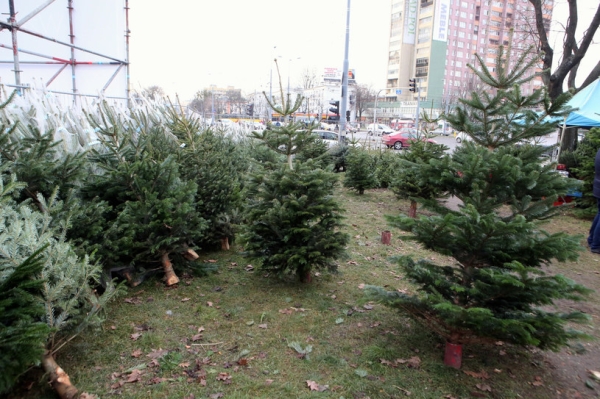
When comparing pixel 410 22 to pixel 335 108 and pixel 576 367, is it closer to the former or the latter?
pixel 335 108

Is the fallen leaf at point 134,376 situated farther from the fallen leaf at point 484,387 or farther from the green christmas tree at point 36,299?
the fallen leaf at point 484,387

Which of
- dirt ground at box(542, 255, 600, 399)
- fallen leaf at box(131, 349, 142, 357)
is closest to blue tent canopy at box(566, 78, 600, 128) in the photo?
dirt ground at box(542, 255, 600, 399)

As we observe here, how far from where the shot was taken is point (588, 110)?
33.8ft

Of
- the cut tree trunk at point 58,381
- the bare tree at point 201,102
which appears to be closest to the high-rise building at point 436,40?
the bare tree at point 201,102

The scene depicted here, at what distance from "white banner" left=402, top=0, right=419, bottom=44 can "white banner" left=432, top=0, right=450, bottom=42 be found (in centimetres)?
605

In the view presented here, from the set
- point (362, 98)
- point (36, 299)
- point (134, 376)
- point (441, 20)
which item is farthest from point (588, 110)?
point (441, 20)

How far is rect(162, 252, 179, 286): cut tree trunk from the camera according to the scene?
4648 mm

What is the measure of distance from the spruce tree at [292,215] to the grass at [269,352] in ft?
1.39

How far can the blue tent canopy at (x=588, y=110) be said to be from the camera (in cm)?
1005

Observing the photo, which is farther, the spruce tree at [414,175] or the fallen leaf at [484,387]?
the spruce tree at [414,175]

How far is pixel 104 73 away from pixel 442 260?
35.4 feet

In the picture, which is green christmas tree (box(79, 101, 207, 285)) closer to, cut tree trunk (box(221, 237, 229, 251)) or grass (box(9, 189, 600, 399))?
grass (box(9, 189, 600, 399))

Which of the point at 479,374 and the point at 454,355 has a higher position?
the point at 454,355

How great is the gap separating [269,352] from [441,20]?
102 meters
